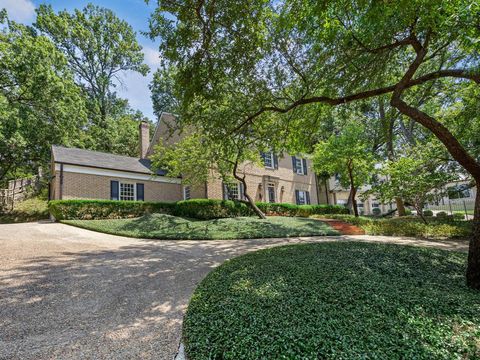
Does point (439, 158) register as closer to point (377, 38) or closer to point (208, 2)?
point (377, 38)

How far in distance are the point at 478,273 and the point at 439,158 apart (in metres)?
8.50

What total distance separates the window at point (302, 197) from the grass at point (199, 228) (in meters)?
8.42

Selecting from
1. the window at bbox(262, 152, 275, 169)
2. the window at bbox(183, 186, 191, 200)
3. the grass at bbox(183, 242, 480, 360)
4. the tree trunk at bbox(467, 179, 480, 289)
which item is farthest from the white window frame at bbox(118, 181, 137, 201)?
the tree trunk at bbox(467, 179, 480, 289)

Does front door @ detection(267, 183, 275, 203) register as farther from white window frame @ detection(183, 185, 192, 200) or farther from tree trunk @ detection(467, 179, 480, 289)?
tree trunk @ detection(467, 179, 480, 289)

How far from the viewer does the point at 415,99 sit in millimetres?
9625

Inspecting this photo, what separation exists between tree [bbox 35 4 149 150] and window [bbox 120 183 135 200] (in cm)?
1248

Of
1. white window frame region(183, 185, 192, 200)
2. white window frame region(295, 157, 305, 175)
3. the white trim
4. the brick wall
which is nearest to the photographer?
the brick wall

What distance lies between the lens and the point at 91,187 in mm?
15008

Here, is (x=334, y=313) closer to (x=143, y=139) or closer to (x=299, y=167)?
(x=299, y=167)

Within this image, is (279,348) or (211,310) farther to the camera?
(211,310)

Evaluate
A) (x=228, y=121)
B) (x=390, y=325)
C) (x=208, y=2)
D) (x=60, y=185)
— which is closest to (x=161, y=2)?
(x=208, y=2)

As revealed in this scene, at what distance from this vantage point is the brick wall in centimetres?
1415

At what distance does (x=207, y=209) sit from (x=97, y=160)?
799 cm

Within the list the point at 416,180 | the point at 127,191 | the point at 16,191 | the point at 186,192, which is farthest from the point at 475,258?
the point at 16,191
